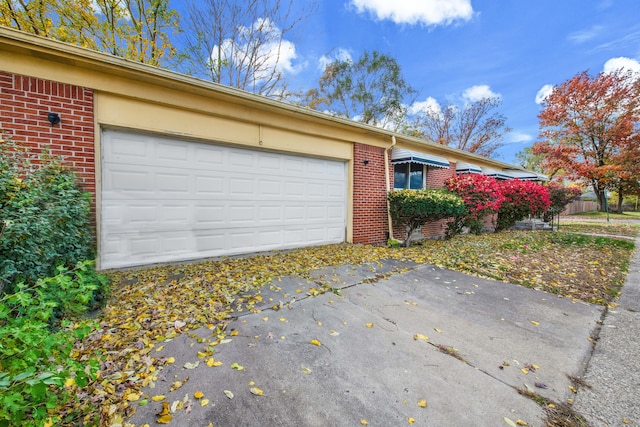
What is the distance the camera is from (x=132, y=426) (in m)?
1.48

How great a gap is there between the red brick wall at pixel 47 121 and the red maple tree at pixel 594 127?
82.1 feet

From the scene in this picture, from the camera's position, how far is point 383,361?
7.12 feet

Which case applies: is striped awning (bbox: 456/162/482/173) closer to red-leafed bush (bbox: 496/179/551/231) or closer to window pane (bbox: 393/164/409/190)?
red-leafed bush (bbox: 496/179/551/231)

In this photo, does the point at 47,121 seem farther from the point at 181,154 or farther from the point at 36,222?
the point at 36,222

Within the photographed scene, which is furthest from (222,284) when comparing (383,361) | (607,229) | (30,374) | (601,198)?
(601,198)

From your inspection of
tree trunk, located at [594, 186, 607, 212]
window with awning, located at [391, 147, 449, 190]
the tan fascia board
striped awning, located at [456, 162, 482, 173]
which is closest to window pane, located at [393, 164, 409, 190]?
window with awning, located at [391, 147, 449, 190]

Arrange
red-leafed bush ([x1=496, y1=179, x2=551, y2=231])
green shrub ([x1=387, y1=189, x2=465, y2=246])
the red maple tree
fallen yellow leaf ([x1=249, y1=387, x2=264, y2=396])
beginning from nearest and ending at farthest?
fallen yellow leaf ([x1=249, y1=387, x2=264, y2=396]) < green shrub ([x1=387, y1=189, x2=465, y2=246]) < red-leafed bush ([x1=496, y1=179, x2=551, y2=231]) < the red maple tree

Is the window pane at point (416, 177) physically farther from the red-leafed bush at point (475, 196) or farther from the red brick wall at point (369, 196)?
the red brick wall at point (369, 196)

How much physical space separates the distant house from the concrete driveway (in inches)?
88.5

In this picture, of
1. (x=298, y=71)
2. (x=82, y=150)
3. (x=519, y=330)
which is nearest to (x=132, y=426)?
(x=519, y=330)

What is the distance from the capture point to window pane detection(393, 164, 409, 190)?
789cm

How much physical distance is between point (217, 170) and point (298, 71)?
27.5ft

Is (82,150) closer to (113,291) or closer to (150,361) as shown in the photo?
(113,291)

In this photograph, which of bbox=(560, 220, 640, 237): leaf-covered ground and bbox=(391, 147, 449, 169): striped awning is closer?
bbox=(391, 147, 449, 169): striped awning
